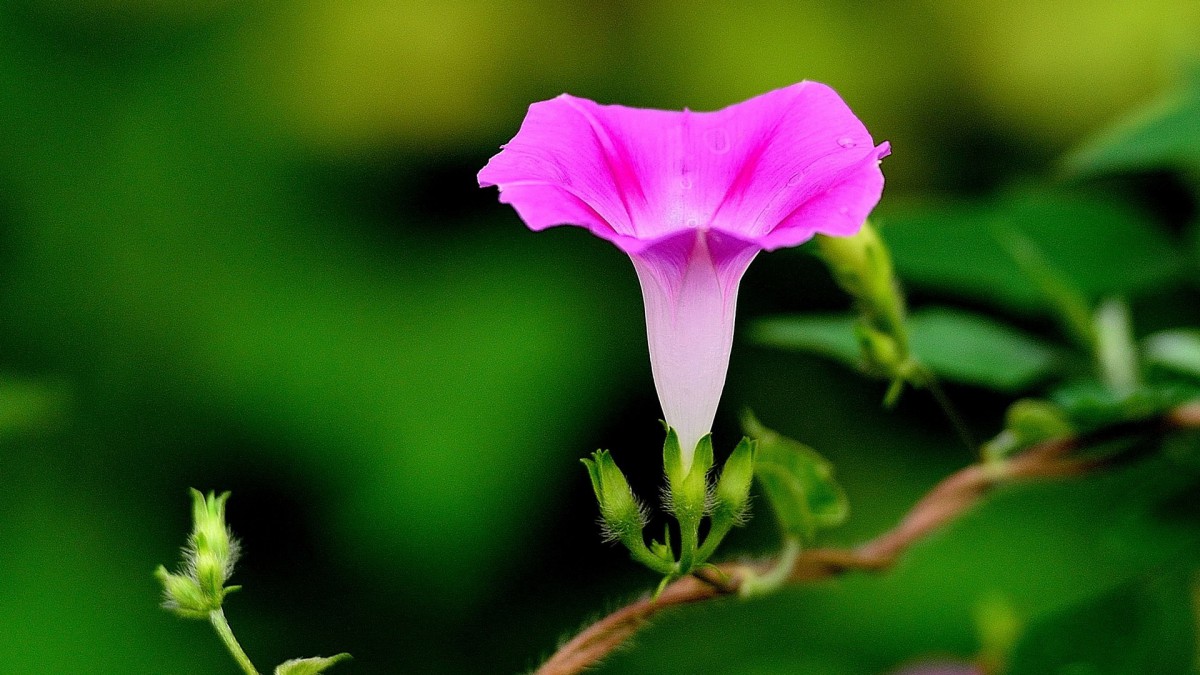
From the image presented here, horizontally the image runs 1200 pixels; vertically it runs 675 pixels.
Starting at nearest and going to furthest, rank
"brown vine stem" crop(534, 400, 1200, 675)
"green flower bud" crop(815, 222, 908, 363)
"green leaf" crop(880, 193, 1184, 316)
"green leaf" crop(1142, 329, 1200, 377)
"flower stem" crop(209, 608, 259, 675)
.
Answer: "flower stem" crop(209, 608, 259, 675), "brown vine stem" crop(534, 400, 1200, 675), "green flower bud" crop(815, 222, 908, 363), "green leaf" crop(1142, 329, 1200, 377), "green leaf" crop(880, 193, 1184, 316)

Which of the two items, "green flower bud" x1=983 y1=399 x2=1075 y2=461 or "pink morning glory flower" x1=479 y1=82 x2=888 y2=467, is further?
"green flower bud" x1=983 y1=399 x2=1075 y2=461

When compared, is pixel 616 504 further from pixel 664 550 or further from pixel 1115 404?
pixel 1115 404

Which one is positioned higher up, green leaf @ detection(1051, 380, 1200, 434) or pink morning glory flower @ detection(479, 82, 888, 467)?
pink morning glory flower @ detection(479, 82, 888, 467)

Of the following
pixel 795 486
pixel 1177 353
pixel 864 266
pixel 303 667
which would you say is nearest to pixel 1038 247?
pixel 1177 353

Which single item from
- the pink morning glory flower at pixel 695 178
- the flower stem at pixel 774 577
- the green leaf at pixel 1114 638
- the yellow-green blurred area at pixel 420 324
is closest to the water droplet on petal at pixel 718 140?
the pink morning glory flower at pixel 695 178

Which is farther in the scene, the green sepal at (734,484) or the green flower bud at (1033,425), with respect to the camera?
the green flower bud at (1033,425)

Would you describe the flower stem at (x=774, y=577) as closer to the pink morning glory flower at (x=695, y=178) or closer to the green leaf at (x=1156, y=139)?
the pink morning glory flower at (x=695, y=178)

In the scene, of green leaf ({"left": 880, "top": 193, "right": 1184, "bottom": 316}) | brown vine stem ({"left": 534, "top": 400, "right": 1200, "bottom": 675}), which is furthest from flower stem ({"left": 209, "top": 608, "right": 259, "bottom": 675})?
green leaf ({"left": 880, "top": 193, "right": 1184, "bottom": 316})

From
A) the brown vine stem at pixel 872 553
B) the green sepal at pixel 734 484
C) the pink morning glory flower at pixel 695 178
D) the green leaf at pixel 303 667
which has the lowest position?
the brown vine stem at pixel 872 553

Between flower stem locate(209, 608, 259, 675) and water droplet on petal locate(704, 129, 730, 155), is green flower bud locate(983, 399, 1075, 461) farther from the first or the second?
flower stem locate(209, 608, 259, 675)
